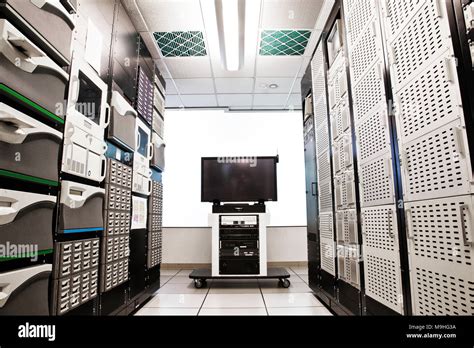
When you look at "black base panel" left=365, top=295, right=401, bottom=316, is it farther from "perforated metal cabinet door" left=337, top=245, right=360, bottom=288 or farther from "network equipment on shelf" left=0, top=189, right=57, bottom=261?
"network equipment on shelf" left=0, top=189, right=57, bottom=261

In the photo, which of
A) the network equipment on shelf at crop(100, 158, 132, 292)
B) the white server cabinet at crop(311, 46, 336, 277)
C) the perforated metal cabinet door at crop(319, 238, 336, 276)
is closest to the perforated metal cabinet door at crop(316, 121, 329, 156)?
the white server cabinet at crop(311, 46, 336, 277)

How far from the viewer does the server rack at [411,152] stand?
1245 millimetres

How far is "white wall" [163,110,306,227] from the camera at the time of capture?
528 cm

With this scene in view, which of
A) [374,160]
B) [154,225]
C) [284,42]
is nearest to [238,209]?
[154,225]

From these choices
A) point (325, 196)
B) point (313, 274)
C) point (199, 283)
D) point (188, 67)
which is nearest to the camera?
point (325, 196)

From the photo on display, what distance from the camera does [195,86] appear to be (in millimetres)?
4895

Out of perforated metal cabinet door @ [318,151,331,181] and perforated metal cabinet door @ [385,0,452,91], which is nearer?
perforated metal cabinet door @ [385,0,452,91]

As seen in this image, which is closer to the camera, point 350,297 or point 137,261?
point 350,297

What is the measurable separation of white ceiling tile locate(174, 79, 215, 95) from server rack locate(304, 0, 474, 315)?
2.73 m

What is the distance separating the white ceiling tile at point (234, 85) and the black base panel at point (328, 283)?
3.16 m

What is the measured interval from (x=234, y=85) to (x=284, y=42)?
1279 mm

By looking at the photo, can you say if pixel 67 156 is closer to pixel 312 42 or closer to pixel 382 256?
pixel 382 256
